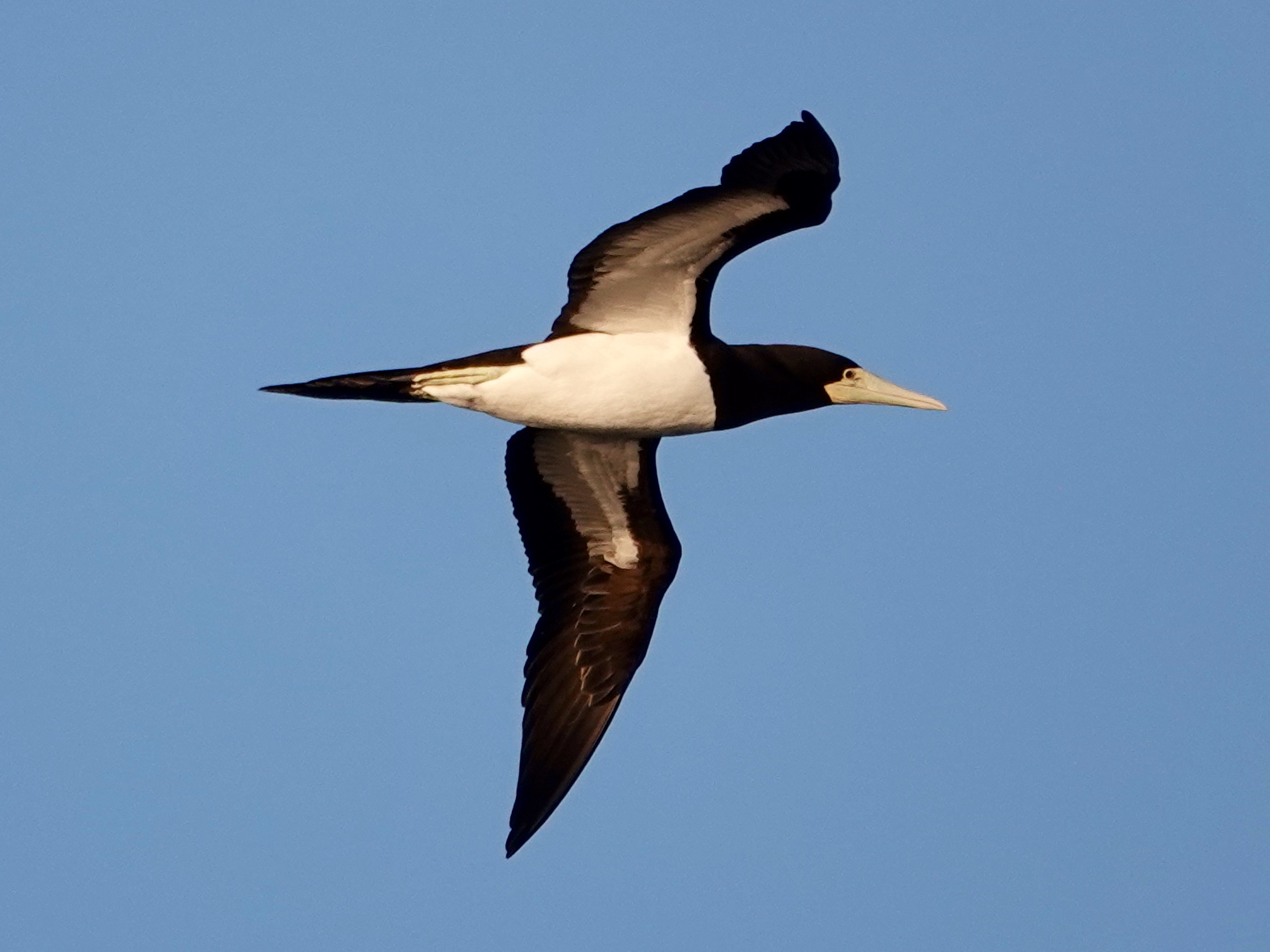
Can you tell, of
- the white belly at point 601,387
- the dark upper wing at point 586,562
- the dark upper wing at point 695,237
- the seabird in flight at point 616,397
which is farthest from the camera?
the dark upper wing at point 586,562

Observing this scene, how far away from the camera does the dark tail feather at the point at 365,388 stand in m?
11.9

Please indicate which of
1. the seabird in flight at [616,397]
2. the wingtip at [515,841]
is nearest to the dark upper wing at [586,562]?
the seabird in flight at [616,397]

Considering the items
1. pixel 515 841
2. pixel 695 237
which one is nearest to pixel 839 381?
pixel 695 237

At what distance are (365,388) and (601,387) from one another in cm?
138

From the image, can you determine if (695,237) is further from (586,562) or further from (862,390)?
(586,562)

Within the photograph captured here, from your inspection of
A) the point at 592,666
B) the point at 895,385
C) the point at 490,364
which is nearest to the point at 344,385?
the point at 490,364

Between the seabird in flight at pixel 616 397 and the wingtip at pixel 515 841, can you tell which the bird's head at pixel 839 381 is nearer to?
the seabird in flight at pixel 616 397

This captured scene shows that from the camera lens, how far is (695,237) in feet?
39.6

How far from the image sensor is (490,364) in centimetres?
1219

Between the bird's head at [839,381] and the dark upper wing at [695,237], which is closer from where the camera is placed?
the dark upper wing at [695,237]

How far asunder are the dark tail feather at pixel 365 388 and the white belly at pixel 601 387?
0.18m

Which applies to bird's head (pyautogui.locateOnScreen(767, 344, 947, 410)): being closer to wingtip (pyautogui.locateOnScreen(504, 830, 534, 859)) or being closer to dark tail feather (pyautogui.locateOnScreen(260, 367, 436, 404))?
dark tail feather (pyautogui.locateOnScreen(260, 367, 436, 404))

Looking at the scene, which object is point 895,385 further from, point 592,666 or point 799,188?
point 592,666

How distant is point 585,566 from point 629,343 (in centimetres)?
177
